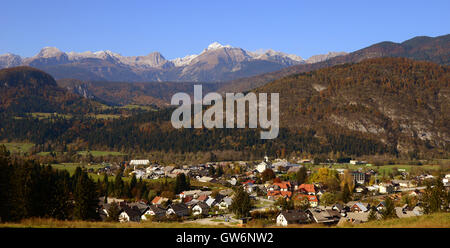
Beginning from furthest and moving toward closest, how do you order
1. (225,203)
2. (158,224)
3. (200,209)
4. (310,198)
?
(310,198) < (225,203) < (200,209) < (158,224)

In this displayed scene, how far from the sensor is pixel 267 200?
70.6 m

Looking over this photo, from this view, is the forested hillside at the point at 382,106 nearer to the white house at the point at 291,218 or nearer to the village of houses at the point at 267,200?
the village of houses at the point at 267,200

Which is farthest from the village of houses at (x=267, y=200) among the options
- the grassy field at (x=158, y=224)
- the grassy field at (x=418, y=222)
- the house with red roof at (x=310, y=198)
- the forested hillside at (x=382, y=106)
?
the forested hillside at (x=382, y=106)

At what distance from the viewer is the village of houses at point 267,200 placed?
50969 millimetres

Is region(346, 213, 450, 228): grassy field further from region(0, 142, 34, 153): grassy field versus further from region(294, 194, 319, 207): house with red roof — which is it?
region(0, 142, 34, 153): grassy field

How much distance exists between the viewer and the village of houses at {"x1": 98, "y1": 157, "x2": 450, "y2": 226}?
167 ft

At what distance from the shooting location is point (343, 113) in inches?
6614

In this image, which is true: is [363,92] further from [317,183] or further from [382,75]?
[317,183]

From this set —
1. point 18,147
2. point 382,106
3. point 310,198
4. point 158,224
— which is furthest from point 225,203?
point 382,106

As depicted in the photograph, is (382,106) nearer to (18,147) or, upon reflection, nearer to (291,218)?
(291,218)
